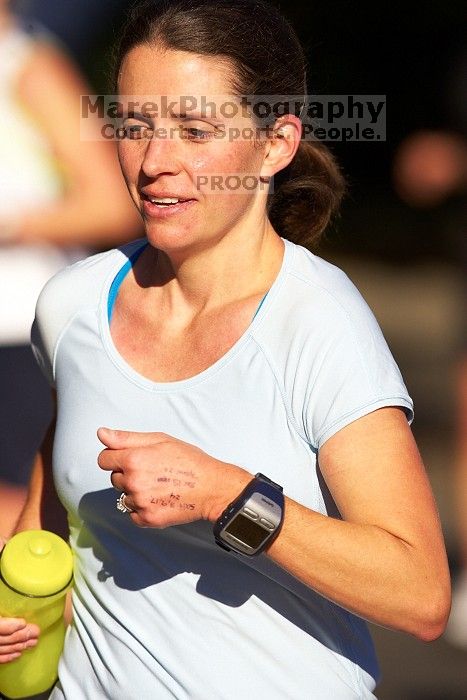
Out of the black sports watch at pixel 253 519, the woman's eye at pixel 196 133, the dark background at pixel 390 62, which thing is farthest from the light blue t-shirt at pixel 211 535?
the dark background at pixel 390 62

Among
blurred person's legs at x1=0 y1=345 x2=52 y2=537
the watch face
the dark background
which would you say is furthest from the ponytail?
the dark background

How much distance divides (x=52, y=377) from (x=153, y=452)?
0.51m

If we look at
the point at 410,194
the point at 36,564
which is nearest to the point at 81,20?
the point at 36,564

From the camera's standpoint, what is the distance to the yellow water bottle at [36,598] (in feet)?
5.79

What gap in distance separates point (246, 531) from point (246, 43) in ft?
2.50

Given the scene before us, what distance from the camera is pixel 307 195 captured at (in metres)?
2.07

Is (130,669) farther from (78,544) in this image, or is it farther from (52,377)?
(52,377)

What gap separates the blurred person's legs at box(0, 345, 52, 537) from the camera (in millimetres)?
3289

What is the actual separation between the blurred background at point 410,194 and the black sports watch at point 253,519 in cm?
112

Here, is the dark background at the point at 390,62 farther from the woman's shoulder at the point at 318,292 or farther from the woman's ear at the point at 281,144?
the woman's shoulder at the point at 318,292

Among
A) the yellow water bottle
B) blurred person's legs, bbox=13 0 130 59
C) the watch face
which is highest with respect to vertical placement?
blurred person's legs, bbox=13 0 130 59

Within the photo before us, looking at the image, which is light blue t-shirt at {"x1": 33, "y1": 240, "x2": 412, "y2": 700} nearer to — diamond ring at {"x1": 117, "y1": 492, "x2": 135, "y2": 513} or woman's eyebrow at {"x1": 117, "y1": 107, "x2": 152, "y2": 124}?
diamond ring at {"x1": 117, "y1": 492, "x2": 135, "y2": 513}

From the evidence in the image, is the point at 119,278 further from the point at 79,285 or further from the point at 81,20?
the point at 81,20

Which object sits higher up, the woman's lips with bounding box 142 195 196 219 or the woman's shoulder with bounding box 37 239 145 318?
the woman's lips with bounding box 142 195 196 219
